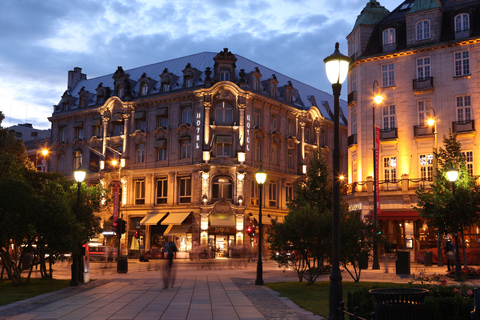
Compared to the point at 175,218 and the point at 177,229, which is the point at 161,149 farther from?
the point at 177,229

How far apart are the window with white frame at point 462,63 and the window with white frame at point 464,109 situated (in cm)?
185

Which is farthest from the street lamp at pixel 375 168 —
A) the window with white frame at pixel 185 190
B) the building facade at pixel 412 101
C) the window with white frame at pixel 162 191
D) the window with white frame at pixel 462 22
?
the window with white frame at pixel 162 191

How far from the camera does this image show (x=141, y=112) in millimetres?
62094

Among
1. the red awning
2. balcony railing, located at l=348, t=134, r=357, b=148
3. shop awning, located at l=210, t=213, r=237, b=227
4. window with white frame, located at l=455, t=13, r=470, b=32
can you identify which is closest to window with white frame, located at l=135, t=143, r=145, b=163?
shop awning, located at l=210, t=213, r=237, b=227

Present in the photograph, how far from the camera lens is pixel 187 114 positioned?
195 ft

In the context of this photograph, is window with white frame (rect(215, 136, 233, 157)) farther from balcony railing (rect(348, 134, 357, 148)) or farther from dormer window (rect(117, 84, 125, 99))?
balcony railing (rect(348, 134, 357, 148))

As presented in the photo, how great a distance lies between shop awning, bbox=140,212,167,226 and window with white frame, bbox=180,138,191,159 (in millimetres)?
6555

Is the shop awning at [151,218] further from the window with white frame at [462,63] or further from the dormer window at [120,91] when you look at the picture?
the window with white frame at [462,63]

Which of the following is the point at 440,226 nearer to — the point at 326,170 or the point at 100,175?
the point at 326,170

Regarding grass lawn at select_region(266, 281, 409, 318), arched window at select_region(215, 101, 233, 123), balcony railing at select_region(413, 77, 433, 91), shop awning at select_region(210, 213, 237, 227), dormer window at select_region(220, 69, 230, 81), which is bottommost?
grass lawn at select_region(266, 281, 409, 318)

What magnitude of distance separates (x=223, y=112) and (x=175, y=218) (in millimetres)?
12098

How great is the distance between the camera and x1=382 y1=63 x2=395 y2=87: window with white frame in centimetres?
4453

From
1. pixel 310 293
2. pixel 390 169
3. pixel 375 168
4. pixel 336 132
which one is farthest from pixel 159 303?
pixel 390 169

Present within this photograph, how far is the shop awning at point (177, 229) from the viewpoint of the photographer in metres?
56.5
